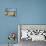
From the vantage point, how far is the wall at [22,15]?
2.73 meters

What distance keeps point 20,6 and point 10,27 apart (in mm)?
507

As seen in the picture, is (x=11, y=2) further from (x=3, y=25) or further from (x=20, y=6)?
(x=3, y=25)

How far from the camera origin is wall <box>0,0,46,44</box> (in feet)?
8.95

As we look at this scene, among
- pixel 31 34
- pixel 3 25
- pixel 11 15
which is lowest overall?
pixel 31 34

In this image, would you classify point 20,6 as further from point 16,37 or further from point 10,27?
point 16,37

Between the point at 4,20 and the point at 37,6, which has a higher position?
the point at 37,6

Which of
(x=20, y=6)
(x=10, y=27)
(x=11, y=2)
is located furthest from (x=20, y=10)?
(x=10, y=27)

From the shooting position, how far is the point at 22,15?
275cm

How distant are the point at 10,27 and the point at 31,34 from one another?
0.48 meters

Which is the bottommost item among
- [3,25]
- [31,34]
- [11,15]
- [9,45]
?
[9,45]

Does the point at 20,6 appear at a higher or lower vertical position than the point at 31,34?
higher

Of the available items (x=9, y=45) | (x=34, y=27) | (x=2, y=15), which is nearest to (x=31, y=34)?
(x=34, y=27)

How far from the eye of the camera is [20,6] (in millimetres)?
2744

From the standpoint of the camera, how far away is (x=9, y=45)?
2.68m
